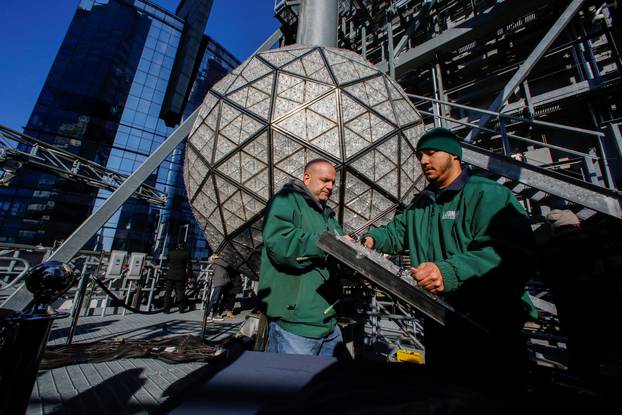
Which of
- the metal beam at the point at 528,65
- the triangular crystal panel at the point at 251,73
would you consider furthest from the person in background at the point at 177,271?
the metal beam at the point at 528,65

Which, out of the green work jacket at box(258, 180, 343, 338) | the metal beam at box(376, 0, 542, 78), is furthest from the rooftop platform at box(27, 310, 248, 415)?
the metal beam at box(376, 0, 542, 78)

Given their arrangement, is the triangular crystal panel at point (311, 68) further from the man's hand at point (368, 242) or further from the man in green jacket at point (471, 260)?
the man's hand at point (368, 242)

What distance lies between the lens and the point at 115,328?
440 centimetres

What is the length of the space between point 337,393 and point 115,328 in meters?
5.42

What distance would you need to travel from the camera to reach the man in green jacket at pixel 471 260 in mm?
1077

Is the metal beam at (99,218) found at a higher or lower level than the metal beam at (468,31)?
lower

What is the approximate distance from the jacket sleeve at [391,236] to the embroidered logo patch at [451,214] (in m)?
0.38

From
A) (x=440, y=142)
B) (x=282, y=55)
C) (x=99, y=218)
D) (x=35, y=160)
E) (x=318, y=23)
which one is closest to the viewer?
(x=440, y=142)

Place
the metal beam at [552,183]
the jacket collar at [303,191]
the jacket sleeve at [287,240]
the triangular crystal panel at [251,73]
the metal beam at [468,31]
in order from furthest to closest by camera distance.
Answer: the metal beam at [468,31] → the metal beam at [552,183] → the triangular crystal panel at [251,73] → the jacket collar at [303,191] → the jacket sleeve at [287,240]

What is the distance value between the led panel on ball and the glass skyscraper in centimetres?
2804

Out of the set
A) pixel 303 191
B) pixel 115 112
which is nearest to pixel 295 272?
pixel 303 191

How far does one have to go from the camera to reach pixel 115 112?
105 feet

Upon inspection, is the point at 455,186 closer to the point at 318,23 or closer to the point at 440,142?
the point at 440,142

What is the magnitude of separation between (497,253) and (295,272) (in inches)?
41.8
